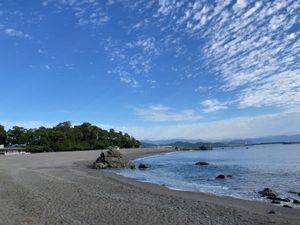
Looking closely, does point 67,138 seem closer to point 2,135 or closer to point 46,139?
point 46,139

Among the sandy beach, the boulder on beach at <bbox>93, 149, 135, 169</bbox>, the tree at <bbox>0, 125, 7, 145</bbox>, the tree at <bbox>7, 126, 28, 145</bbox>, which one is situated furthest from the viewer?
the tree at <bbox>7, 126, 28, 145</bbox>

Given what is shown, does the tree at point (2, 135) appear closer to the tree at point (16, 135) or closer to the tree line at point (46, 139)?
the tree line at point (46, 139)

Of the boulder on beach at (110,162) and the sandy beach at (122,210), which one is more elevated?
the boulder on beach at (110,162)

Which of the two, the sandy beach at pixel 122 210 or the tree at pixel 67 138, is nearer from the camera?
the sandy beach at pixel 122 210

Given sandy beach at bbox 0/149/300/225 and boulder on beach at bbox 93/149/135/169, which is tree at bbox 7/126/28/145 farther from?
sandy beach at bbox 0/149/300/225

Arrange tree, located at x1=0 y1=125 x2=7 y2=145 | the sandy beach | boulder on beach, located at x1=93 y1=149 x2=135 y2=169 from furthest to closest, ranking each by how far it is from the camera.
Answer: tree, located at x1=0 y1=125 x2=7 y2=145, boulder on beach, located at x1=93 y1=149 x2=135 y2=169, the sandy beach

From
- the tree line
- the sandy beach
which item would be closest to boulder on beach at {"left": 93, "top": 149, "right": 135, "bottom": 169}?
the sandy beach

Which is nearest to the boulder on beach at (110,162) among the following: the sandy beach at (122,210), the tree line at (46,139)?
the sandy beach at (122,210)

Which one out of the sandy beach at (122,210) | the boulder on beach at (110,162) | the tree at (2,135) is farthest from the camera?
the tree at (2,135)

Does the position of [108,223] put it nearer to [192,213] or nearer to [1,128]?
[192,213]

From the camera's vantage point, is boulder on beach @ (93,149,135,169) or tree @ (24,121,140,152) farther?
tree @ (24,121,140,152)

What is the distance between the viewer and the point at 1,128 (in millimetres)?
126812

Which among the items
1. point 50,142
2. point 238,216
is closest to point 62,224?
point 238,216

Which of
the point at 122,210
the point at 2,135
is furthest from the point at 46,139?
the point at 122,210
